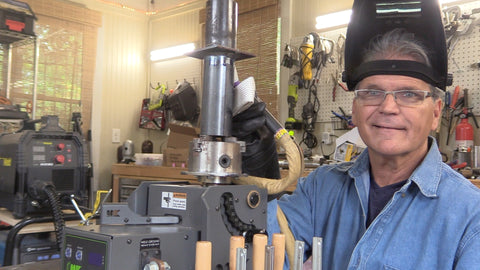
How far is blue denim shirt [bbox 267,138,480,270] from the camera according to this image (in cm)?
103

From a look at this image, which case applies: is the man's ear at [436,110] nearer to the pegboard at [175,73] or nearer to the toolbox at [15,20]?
the toolbox at [15,20]

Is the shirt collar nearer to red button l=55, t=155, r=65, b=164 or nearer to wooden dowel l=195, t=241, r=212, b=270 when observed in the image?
wooden dowel l=195, t=241, r=212, b=270

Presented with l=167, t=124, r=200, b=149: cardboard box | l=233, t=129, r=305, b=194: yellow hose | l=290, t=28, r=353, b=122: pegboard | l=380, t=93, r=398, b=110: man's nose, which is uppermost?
l=290, t=28, r=353, b=122: pegboard

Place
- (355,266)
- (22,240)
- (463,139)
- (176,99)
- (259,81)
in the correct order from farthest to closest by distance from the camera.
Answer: (176,99)
(259,81)
(463,139)
(22,240)
(355,266)

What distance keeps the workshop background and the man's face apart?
2578 mm

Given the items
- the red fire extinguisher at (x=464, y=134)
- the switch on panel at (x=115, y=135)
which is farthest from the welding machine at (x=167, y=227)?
the switch on panel at (x=115, y=135)

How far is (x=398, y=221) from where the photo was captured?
1.12 m

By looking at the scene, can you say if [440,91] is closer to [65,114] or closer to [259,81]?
[259,81]

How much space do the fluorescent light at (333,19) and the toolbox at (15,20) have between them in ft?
8.08

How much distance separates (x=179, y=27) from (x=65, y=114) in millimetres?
1700

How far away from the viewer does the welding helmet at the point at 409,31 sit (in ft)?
3.84

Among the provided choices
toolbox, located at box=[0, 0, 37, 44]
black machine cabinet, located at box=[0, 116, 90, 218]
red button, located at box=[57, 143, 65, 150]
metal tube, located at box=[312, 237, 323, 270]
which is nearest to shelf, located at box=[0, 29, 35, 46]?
toolbox, located at box=[0, 0, 37, 44]

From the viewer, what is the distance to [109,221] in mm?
911

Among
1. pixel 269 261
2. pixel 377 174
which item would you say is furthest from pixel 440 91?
pixel 269 261
